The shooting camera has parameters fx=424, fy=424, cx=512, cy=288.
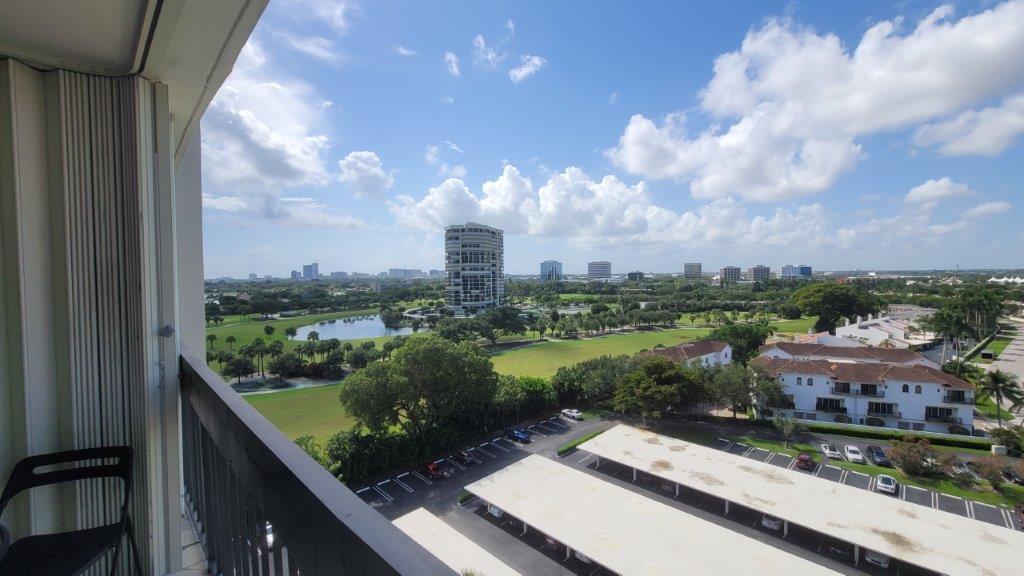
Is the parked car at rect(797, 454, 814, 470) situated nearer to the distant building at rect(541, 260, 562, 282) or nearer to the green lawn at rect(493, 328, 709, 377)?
the green lawn at rect(493, 328, 709, 377)

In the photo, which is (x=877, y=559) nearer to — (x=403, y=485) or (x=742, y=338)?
(x=403, y=485)

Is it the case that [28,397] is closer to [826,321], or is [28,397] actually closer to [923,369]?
[923,369]

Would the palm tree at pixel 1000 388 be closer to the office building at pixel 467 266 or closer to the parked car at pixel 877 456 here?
the parked car at pixel 877 456

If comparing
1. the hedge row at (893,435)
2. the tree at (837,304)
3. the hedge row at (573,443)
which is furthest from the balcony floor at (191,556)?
the tree at (837,304)

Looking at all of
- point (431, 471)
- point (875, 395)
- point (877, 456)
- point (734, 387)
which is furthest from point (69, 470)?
point (875, 395)

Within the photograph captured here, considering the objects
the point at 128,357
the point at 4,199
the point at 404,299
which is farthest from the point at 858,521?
the point at 404,299
